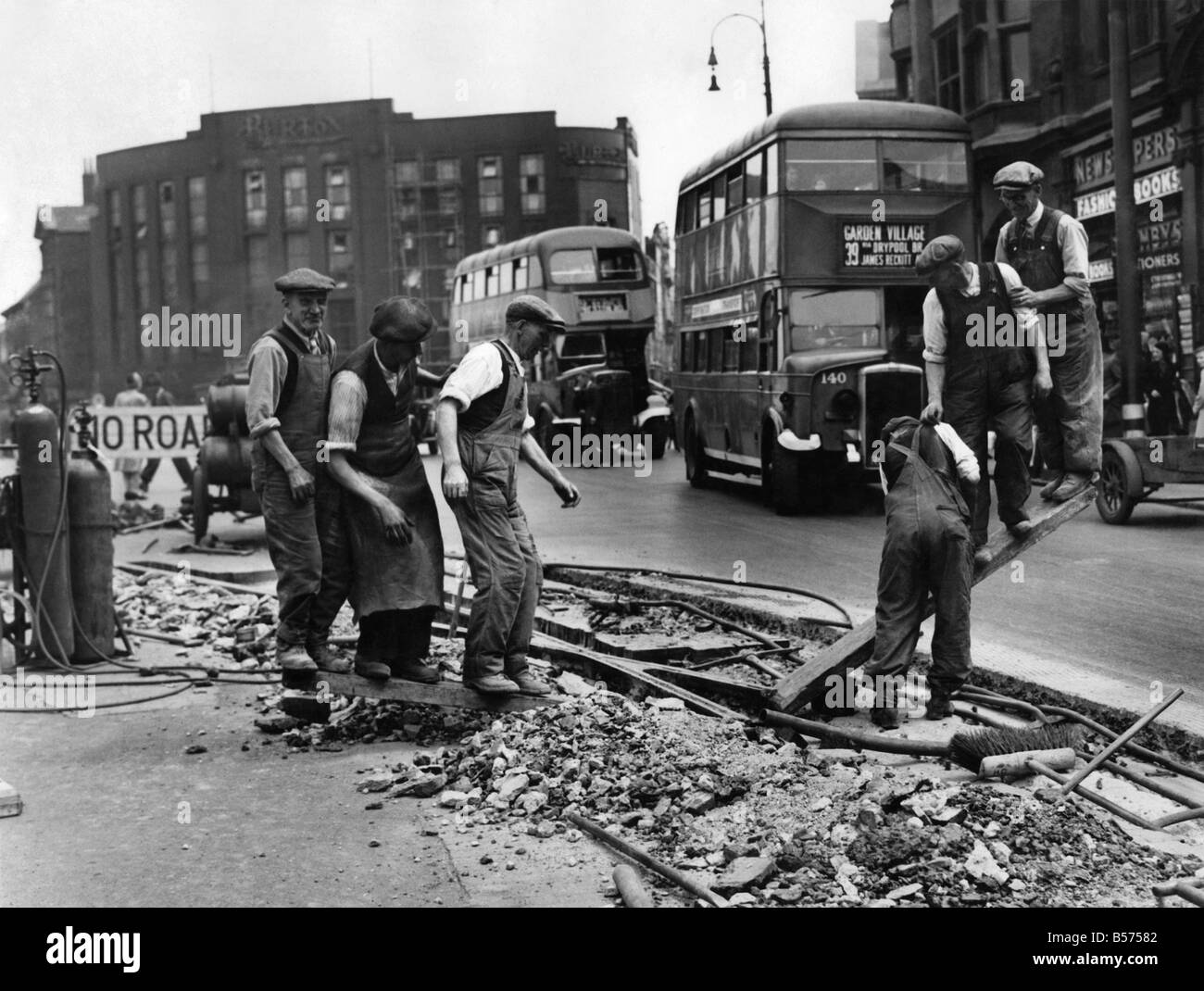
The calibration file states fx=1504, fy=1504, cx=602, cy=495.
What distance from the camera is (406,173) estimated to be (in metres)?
55.0

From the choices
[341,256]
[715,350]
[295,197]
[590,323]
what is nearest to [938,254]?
[715,350]

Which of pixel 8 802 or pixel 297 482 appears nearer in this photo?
pixel 8 802

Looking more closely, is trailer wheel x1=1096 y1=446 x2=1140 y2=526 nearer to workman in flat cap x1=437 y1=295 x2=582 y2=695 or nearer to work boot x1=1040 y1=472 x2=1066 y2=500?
work boot x1=1040 y1=472 x2=1066 y2=500

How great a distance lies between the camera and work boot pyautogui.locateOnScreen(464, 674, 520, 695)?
6.60m

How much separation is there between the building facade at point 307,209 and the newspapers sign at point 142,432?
21.5m

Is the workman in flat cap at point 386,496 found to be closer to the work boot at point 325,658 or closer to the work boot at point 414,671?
the work boot at point 414,671

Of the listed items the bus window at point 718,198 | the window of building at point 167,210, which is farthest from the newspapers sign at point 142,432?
the window of building at point 167,210

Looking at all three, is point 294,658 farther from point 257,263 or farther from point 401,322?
point 257,263

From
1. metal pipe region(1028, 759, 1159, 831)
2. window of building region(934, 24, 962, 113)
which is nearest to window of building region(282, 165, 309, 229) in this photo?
window of building region(934, 24, 962, 113)

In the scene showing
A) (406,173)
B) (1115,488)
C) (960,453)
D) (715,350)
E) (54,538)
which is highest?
(406,173)

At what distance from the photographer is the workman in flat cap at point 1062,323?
23.9 feet

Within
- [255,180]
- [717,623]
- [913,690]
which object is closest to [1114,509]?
[717,623]

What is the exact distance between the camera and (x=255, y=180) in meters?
60.3
